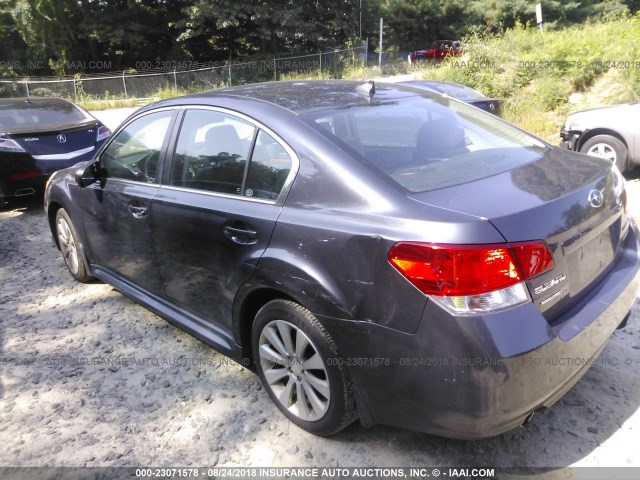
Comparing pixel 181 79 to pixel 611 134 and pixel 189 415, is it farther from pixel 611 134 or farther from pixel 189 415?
pixel 189 415

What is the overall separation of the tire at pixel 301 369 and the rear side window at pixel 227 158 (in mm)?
624

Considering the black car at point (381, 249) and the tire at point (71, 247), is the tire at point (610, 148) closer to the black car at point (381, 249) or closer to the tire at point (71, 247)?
the black car at point (381, 249)

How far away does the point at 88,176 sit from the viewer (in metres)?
3.87

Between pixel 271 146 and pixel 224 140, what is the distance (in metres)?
0.42

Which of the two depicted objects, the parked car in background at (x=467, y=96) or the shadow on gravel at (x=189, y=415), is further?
the parked car in background at (x=467, y=96)

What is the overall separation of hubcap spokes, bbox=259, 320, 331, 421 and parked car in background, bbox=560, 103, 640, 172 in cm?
575

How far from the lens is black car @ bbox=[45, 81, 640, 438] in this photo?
1950 mm

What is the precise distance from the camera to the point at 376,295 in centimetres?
207

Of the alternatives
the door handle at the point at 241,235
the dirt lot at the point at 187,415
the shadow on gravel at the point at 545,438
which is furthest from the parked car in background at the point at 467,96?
the door handle at the point at 241,235

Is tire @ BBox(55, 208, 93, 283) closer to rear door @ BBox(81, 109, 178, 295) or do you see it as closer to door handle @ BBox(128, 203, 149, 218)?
rear door @ BBox(81, 109, 178, 295)

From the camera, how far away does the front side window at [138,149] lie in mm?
3352

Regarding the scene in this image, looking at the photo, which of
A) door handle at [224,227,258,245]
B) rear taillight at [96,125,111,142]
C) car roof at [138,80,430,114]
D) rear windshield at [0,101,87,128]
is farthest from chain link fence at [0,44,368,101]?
door handle at [224,227,258,245]

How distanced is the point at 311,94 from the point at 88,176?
6.32 feet

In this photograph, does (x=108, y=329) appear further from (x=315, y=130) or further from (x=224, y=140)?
(x=315, y=130)
